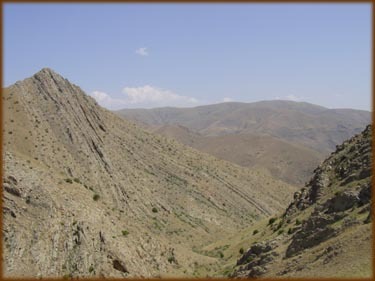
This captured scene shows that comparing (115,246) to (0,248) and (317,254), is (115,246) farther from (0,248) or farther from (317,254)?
(317,254)

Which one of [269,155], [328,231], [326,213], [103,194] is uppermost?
[326,213]

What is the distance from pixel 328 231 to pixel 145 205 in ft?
105

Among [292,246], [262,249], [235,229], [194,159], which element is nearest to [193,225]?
[235,229]

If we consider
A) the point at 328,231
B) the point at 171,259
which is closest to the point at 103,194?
the point at 171,259

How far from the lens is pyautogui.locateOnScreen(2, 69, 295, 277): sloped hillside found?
33375 mm

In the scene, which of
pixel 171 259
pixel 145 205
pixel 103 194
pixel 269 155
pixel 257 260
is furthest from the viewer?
pixel 269 155

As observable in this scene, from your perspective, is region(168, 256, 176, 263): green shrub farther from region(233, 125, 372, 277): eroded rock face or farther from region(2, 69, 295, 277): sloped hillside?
region(233, 125, 372, 277): eroded rock face

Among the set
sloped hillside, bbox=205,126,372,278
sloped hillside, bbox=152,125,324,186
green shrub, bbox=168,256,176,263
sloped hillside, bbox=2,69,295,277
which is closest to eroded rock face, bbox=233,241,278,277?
sloped hillside, bbox=205,126,372,278

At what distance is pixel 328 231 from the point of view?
1085 inches

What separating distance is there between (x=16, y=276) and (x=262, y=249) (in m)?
16.8

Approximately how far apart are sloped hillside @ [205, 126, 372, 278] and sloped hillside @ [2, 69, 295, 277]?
25.4 feet

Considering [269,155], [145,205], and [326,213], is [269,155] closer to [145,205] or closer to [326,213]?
[145,205]

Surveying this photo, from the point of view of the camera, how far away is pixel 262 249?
32531 mm

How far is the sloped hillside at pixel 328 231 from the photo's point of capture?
23.5 meters
